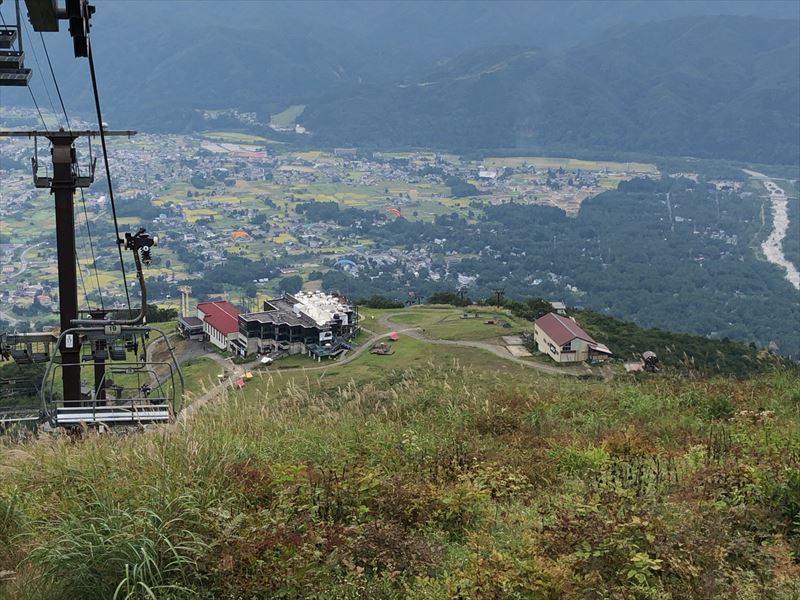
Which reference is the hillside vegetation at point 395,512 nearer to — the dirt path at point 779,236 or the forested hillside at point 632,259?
the forested hillside at point 632,259

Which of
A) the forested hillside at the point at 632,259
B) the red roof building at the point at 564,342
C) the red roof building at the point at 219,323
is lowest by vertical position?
the forested hillside at the point at 632,259

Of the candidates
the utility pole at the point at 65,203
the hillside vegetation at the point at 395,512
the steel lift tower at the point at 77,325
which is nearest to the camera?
the steel lift tower at the point at 77,325

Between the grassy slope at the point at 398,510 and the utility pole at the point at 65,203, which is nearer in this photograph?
the grassy slope at the point at 398,510

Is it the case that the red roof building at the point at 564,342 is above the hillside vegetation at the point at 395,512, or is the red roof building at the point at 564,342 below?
below

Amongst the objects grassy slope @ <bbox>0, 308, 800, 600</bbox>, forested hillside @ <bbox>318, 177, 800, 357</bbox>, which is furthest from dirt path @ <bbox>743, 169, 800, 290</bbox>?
grassy slope @ <bbox>0, 308, 800, 600</bbox>

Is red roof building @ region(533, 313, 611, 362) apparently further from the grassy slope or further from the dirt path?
the dirt path

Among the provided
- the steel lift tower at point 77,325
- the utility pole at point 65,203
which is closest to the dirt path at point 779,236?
the utility pole at point 65,203

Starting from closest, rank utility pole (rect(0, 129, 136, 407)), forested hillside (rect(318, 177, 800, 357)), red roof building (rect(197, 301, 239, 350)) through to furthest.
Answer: utility pole (rect(0, 129, 136, 407))
red roof building (rect(197, 301, 239, 350))
forested hillside (rect(318, 177, 800, 357))
